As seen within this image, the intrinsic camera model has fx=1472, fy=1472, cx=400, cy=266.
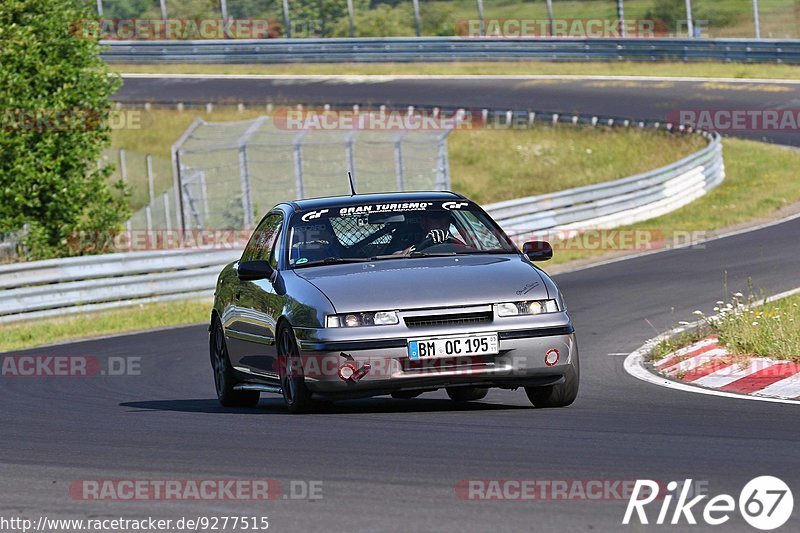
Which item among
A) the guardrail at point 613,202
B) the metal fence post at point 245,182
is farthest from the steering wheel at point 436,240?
the metal fence post at point 245,182

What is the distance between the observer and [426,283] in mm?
9188

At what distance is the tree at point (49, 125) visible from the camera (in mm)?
25234

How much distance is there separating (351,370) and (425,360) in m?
0.46

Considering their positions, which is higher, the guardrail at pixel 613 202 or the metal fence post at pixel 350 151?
the metal fence post at pixel 350 151

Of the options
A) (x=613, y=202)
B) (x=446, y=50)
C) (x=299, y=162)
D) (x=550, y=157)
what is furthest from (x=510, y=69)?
(x=299, y=162)

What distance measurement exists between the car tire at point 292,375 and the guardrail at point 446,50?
124ft

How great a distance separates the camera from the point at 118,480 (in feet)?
23.5

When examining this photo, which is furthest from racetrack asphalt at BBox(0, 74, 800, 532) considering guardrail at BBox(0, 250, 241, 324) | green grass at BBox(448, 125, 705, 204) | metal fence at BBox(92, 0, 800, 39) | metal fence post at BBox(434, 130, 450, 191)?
metal fence at BBox(92, 0, 800, 39)

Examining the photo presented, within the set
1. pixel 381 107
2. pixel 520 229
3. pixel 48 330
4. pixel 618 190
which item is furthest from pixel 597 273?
pixel 381 107

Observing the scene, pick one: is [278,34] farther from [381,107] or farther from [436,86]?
[381,107]

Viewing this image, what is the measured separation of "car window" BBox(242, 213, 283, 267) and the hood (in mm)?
978

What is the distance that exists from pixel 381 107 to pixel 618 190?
1620 centimetres

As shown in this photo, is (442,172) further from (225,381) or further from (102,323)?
(225,381)

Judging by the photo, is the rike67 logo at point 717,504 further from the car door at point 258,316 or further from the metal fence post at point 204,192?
the metal fence post at point 204,192
